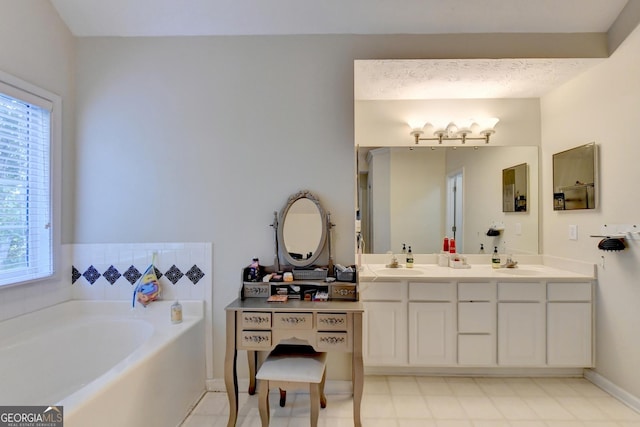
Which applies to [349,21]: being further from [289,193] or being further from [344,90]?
[289,193]

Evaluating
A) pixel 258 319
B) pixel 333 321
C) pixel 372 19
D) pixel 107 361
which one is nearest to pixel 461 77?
pixel 372 19

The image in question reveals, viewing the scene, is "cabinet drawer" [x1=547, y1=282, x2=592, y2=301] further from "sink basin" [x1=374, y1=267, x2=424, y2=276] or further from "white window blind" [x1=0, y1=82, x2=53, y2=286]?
"white window blind" [x1=0, y1=82, x2=53, y2=286]

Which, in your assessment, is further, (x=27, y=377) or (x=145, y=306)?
(x=145, y=306)

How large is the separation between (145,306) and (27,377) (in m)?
0.68

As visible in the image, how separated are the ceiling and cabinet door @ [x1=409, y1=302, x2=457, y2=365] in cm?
183

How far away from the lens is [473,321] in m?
2.32

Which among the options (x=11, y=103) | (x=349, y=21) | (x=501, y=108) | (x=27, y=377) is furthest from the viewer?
(x=501, y=108)

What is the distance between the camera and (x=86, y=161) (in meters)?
2.27

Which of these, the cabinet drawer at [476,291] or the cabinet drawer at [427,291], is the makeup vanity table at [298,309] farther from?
the cabinet drawer at [476,291]

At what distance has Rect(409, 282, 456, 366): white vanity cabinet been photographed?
231cm

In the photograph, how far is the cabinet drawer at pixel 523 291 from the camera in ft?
7.59

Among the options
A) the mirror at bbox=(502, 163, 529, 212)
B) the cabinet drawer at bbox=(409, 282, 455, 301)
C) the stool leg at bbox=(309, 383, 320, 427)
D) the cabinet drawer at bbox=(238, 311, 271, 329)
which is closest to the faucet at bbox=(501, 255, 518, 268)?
the mirror at bbox=(502, 163, 529, 212)

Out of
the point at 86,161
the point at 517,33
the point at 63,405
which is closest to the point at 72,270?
the point at 86,161

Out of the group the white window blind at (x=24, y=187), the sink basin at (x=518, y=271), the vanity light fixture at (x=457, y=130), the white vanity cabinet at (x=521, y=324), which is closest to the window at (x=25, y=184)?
the white window blind at (x=24, y=187)
